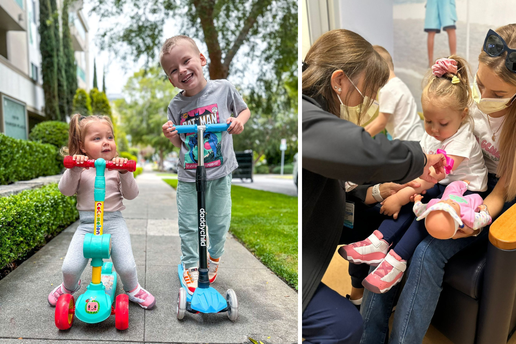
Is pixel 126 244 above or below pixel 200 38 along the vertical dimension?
below

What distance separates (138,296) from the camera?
168cm

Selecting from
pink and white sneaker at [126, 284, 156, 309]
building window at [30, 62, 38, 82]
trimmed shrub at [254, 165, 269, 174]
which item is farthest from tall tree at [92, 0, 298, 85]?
trimmed shrub at [254, 165, 269, 174]

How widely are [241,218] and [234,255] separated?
1.39 meters

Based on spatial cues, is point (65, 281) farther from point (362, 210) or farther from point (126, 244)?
point (362, 210)

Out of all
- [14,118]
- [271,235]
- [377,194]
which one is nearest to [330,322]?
[377,194]

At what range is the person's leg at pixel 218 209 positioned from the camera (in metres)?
1.82

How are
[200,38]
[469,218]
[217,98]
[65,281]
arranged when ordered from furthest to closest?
[200,38] → [217,98] → [65,281] → [469,218]

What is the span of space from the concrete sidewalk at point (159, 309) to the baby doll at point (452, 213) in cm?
70

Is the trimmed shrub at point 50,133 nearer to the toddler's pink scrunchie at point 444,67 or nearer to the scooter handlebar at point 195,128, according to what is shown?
the scooter handlebar at point 195,128

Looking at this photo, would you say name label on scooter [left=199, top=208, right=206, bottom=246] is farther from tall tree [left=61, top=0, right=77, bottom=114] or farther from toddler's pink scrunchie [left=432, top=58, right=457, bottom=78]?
tall tree [left=61, top=0, right=77, bottom=114]

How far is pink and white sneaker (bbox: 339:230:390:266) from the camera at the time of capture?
4.40 ft

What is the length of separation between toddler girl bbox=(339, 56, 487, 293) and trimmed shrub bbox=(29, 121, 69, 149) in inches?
143

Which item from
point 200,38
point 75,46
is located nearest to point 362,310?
point 200,38

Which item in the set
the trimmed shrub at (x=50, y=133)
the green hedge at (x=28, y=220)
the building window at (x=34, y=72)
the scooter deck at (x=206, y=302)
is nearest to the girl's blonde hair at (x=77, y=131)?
the green hedge at (x=28, y=220)
